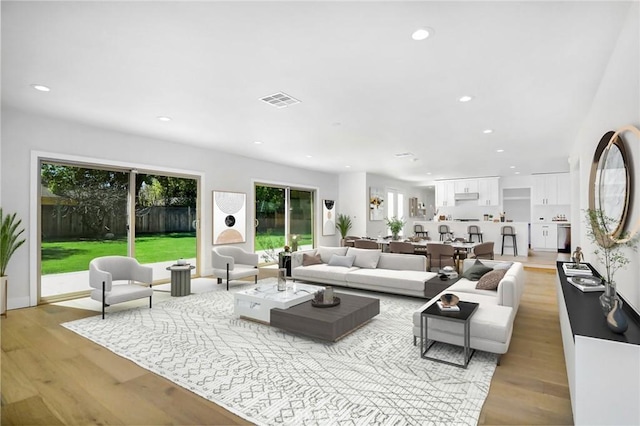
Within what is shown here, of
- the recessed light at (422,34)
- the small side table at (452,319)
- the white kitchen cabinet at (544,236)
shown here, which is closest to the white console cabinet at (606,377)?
the small side table at (452,319)

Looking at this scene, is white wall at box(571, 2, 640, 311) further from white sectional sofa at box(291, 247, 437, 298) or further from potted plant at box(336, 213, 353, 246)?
potted plant at box(336, 213, 353, 246)

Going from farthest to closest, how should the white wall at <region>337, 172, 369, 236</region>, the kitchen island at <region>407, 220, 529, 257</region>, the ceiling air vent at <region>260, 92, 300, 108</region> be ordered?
the white wall at <region>337, 172, 369, 236</region> → the kitchen island at <region>407, 220, 529, 257</region> → the ceiling air vent at <region>260, 92, 300, 108</region>

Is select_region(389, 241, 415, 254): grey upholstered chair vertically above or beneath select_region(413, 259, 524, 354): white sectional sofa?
above

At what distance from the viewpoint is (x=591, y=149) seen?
421cm

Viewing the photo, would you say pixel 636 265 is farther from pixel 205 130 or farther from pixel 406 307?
pixel 205 130

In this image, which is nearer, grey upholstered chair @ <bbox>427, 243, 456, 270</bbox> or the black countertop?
the black countertop

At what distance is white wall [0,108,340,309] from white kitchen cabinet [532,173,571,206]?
403 inches

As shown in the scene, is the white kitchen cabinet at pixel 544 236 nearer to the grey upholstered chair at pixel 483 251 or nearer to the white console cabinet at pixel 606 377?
the grey upholstered chair at pixel 483 251

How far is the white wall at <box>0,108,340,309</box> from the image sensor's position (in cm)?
476

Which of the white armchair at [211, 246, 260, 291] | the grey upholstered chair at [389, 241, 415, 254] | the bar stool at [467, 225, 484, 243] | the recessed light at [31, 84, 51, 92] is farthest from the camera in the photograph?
the bar stool at [467, 225, 484, 243]

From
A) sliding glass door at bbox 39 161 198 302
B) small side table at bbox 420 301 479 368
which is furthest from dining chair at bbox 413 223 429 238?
small side table at bbox 420 301 479 368

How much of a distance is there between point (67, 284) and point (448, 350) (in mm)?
6021

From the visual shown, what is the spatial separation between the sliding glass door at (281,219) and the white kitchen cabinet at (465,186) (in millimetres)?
6331

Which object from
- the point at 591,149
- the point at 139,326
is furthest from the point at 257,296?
the point at 591,149
